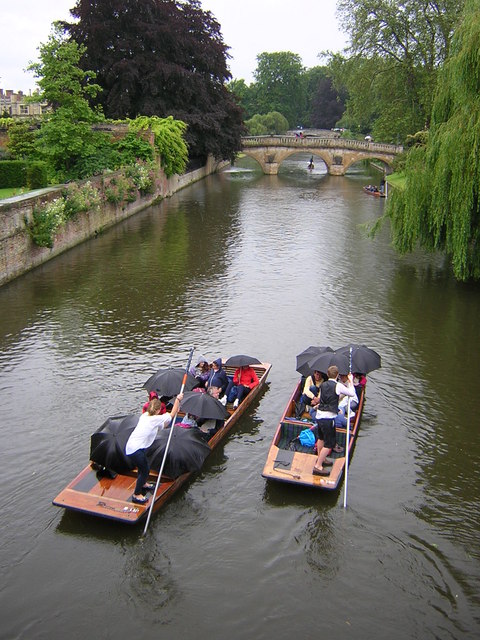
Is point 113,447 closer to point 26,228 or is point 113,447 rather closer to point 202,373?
point 202,373

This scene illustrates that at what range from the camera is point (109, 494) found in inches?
331

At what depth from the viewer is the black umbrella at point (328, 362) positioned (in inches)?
436

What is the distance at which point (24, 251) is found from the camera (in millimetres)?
20281

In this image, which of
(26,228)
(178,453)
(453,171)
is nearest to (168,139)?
(26,228)

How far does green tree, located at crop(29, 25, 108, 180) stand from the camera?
26.8 m

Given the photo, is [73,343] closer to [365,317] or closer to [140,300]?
[140,300]

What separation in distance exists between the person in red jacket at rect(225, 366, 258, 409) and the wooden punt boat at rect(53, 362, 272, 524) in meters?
2.12

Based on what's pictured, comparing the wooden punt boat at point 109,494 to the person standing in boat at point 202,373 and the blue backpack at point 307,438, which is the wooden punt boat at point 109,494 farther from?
the person standing in boat at point 202,373

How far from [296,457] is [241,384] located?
252 cm

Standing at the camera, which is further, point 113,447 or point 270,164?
point 270,164

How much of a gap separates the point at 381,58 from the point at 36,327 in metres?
34.0

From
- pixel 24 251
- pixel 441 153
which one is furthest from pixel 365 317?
pixel 24 251

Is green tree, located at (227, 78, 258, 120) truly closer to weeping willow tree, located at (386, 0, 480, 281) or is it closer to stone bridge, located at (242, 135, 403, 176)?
stone bridge, located at (242, 135, 403, 176)

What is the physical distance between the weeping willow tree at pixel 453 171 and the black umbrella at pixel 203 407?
9559 millimetres
